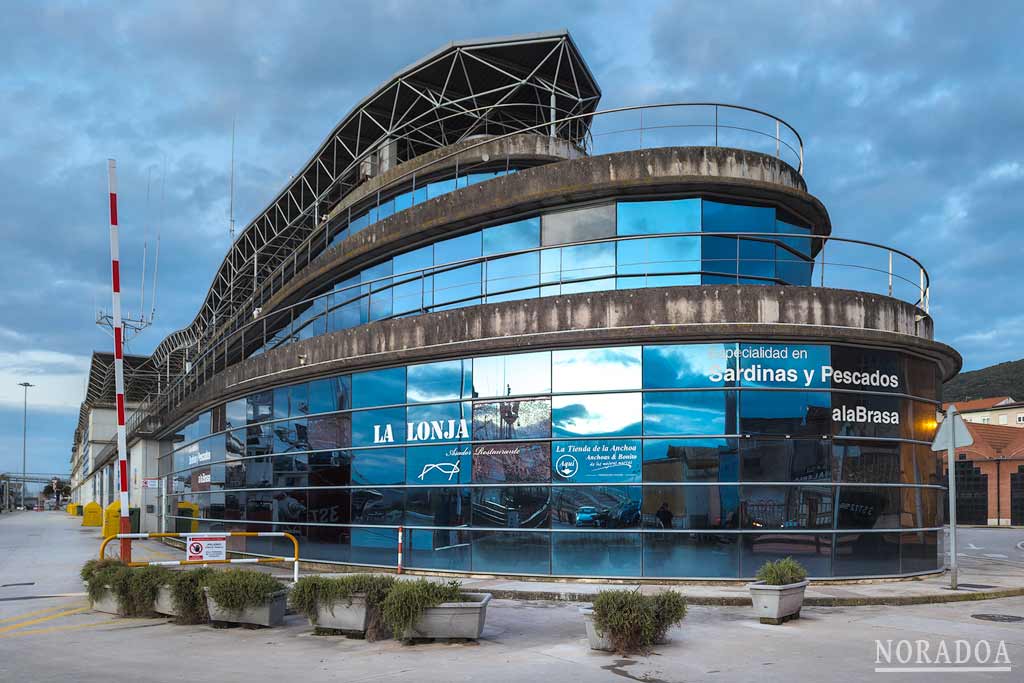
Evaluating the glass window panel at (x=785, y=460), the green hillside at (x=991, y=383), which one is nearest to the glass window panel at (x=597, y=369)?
the glass window panel at (x=785, y=460)

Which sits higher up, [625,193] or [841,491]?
[625,193]

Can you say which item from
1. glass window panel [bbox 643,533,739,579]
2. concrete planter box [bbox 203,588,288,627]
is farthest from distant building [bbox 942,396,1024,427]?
concrete planter box [bbox 203,588,288,627]

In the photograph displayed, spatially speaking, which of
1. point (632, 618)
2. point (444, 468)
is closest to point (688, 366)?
point (444, 468)

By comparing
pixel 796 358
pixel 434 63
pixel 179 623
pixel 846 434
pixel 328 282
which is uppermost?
pixel 434 63

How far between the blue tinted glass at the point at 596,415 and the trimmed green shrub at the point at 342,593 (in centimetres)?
665

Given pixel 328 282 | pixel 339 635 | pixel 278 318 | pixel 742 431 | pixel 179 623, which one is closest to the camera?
pixel 339 635

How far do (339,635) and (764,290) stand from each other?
34.0 ft

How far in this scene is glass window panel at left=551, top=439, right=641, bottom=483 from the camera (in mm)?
16453

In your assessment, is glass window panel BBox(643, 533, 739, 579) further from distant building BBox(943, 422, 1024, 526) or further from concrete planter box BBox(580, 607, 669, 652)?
distant building BBox(943, 422, 1024, 526)

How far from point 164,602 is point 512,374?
8.16 m

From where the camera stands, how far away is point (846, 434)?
54.1 ft

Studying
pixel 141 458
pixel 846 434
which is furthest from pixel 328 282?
pixel 141 458

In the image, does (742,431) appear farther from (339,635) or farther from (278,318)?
(278,318)

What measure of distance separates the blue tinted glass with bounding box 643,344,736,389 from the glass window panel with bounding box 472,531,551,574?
3.92m
